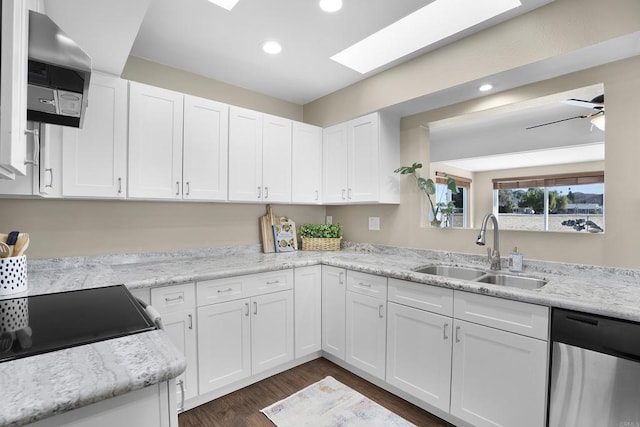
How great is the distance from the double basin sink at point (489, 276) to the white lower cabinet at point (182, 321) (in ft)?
5.41

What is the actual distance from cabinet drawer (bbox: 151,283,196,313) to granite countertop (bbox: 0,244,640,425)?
0.19ft

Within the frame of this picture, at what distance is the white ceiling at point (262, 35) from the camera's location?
1879 millimetres

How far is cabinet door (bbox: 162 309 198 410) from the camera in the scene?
6.44 feet

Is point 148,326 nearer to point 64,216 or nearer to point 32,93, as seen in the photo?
point 32,93

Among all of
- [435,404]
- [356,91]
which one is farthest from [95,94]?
[435,404]

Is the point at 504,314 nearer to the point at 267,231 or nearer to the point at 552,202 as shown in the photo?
the point at 552,202

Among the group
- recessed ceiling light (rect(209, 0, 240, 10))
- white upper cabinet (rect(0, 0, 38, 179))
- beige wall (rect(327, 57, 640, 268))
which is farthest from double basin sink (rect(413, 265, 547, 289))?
white upper cabinet (rect(0, 0, 38, 179))

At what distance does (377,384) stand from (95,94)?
2.84 metres

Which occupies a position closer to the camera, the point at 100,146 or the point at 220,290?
the point at 100,146

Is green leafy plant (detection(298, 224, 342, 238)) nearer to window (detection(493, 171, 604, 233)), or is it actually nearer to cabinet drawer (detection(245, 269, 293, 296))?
cabinet drawer (detection(245, 269, 293, 296))

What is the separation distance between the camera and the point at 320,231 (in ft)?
10.8

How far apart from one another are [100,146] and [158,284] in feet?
3.26

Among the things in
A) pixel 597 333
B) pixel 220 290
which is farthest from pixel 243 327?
pixel 597 333

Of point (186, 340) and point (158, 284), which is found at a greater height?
point (158, 284)
